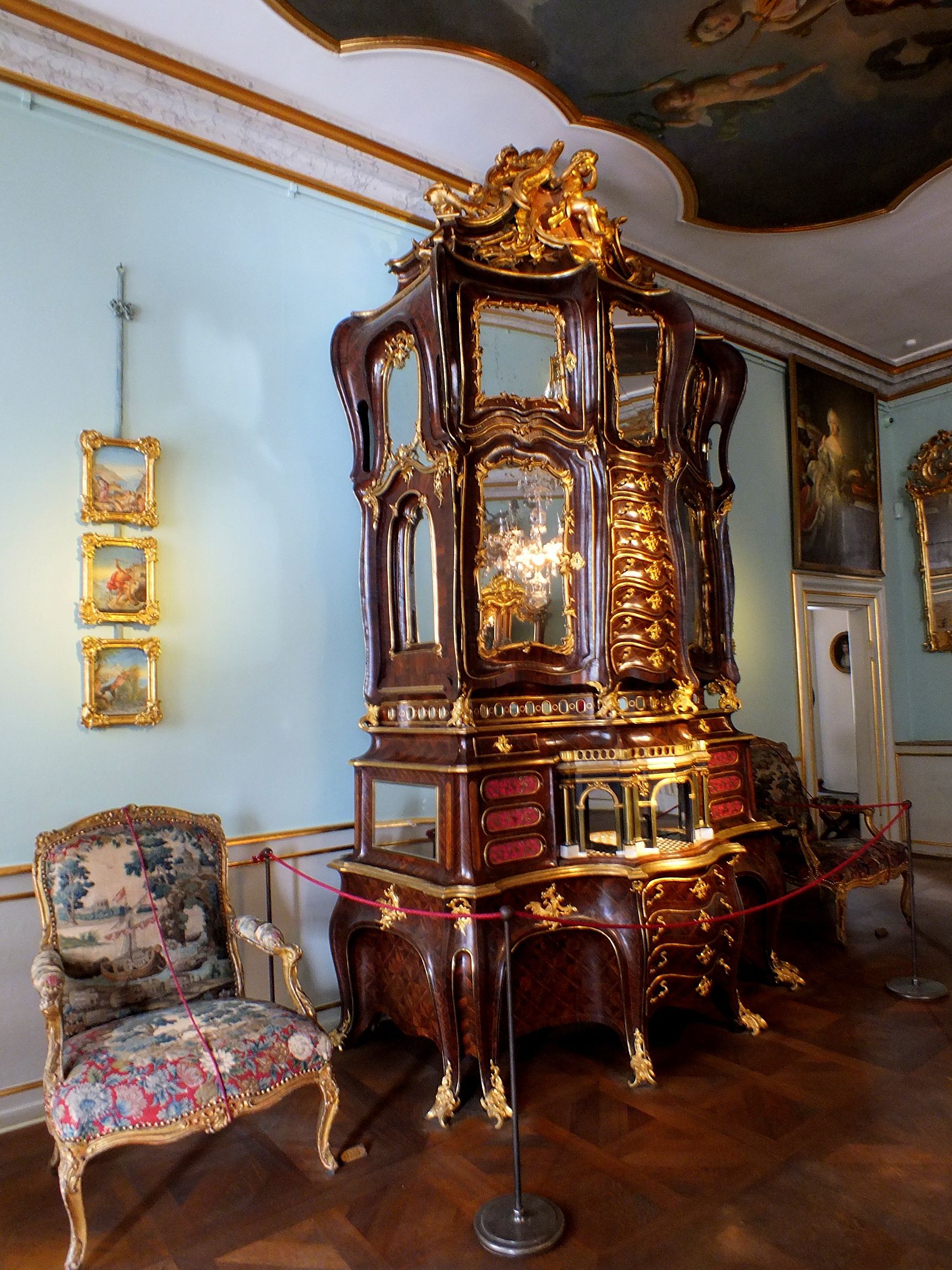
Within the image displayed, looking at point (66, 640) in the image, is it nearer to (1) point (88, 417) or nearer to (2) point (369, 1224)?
(1) point (88, 417)

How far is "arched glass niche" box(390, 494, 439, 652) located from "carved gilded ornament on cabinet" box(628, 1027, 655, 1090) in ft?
6.74

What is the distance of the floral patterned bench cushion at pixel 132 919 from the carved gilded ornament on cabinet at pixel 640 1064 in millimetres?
1811

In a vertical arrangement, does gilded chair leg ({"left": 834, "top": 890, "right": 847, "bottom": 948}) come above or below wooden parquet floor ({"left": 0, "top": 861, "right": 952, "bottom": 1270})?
above

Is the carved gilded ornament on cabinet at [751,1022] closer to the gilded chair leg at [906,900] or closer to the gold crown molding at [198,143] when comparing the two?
the gilded chair leg at [906,900]

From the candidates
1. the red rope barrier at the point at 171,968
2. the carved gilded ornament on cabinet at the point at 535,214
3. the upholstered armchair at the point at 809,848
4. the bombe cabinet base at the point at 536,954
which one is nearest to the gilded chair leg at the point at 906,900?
the upholstered armchair at the point at 809,848

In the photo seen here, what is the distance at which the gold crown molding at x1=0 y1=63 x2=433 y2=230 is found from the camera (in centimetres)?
402

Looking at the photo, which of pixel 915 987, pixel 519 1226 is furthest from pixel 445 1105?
pixel 915 987

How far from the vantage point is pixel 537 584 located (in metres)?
4.19

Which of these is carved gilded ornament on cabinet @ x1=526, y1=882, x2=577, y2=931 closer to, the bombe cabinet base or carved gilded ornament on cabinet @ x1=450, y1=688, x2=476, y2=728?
the bombe cabinet base

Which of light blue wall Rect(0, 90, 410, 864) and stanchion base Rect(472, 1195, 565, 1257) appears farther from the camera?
light blue wall Rect(0, 90, 410, 864)

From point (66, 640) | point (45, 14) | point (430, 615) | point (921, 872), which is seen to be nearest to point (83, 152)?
point (45, 14)

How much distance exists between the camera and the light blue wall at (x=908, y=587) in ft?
28.8

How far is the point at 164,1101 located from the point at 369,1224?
799mm

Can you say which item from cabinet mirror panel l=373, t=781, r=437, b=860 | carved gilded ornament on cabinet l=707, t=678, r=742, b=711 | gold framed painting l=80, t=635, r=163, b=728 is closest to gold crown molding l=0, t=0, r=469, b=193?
gold framed painting l=80, t=635, r=163, b=728
